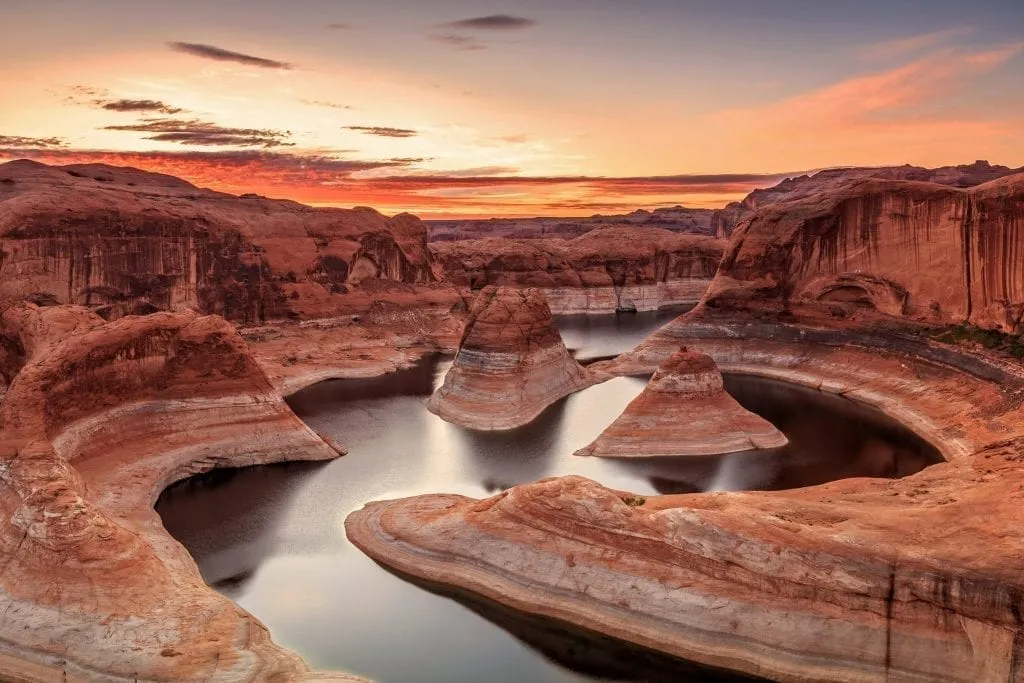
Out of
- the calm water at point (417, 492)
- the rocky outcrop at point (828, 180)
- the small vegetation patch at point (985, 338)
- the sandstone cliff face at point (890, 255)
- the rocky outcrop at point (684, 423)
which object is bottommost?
the calm water at point (417, 492)

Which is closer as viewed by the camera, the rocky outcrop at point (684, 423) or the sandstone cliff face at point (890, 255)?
the rocky outcrop at point (684, 423)

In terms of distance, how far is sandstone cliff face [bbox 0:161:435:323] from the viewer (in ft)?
150

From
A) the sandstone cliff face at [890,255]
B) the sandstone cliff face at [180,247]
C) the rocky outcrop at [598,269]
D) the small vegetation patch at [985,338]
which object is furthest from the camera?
the rocky outcrop at [598,269]

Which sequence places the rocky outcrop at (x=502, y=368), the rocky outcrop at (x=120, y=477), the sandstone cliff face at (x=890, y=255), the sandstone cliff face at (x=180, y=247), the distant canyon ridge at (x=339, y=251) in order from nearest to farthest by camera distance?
the rocky outcrop at (x=120, y=477) → the rocky outcrop at (x=502, y=368) → the sandstone cliff face at (x=890, y=255) → the distant canyon ridge at (x=339, y=251) → the sandstone cliff face at (x=180, y=247)

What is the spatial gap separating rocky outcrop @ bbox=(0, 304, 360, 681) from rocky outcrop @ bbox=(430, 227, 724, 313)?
188 feet

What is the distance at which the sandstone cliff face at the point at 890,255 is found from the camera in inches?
1508

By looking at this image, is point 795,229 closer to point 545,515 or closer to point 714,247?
point 545,515

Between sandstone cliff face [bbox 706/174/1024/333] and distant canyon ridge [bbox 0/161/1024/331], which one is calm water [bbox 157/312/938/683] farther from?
distant canyon ridge [bbox 0/161/1024/331]

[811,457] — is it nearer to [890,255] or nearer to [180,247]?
[890,255]

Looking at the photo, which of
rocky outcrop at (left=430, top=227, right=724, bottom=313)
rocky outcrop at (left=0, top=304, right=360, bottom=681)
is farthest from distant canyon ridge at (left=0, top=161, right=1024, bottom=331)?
rocky outcrop at (left=430, top=227, right=724, bottom=313)

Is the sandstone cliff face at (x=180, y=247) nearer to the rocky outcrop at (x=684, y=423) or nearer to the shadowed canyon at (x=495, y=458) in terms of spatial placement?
the shadowed canyon at (x=495, y=458)

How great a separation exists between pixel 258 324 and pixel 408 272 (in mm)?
16548

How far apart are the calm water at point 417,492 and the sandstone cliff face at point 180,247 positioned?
13.4 meters

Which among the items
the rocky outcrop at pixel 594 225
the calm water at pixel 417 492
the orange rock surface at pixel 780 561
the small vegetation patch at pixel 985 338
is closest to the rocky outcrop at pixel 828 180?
the rocky outcrop at pixel 594 225
